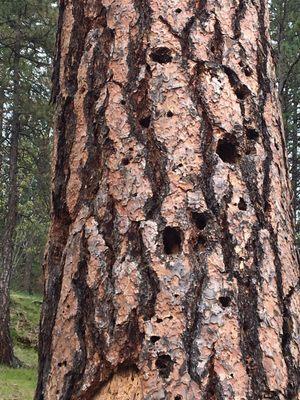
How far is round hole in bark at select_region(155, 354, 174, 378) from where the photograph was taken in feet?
4.38

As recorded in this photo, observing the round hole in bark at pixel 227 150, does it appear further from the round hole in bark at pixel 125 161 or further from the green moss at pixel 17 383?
the green moss at pixel 17 383

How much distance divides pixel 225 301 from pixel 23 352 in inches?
552

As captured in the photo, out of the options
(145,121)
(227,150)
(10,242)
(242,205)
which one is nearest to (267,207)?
(242,205)

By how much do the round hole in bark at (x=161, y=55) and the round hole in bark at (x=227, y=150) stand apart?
275mm

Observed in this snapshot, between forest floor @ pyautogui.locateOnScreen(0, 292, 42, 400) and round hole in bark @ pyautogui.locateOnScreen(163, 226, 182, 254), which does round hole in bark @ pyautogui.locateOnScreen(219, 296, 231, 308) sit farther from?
forest floor @ pyautogui.locateOnScreen(0, 292, 42, 400)

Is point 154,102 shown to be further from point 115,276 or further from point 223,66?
point 115,276

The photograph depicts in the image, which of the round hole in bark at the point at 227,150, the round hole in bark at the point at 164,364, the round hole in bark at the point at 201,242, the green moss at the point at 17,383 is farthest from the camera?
the green moss at the point at 17,383

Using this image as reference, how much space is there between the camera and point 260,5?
1.81m

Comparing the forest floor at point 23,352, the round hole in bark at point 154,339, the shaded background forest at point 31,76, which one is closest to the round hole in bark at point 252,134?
the round hole in bark at point 154,339

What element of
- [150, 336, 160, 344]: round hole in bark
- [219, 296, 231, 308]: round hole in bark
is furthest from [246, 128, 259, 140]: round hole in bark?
[150, 336, 160, 344]: round hole in bark

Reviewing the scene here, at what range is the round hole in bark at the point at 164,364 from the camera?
1.33m

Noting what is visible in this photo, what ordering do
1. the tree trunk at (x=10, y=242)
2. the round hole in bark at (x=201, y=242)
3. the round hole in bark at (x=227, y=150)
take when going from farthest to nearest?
the tree trunk at (x=10, y=242) → the round hole in bark at (x=227, y=150) → the round hole in bark at (x=201, y=242)

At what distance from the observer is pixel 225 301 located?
1.40 meters

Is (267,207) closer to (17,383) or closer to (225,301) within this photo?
(225,301)
